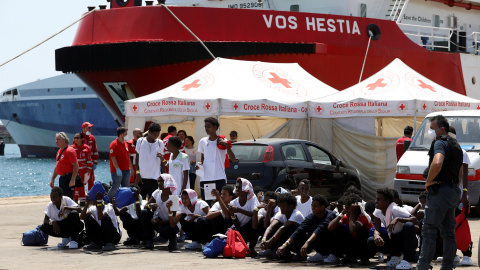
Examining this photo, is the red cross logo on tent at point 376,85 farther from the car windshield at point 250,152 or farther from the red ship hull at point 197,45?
the red ship hull at point 197,45

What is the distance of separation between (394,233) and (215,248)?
220 cm

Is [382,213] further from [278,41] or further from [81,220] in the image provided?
[278,41]

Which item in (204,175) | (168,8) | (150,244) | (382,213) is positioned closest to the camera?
(382,213)

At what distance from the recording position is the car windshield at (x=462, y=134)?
1508 cm

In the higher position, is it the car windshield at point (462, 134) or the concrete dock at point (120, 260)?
the car windshield at point (462, 134)

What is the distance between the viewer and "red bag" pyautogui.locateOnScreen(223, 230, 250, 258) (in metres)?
10.2

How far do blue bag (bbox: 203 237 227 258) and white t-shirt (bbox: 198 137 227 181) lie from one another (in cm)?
181

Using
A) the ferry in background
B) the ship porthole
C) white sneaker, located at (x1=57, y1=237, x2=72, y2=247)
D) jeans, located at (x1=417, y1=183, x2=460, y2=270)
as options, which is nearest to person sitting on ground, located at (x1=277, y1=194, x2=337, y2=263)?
jeans, located at (x1=417, y1=183, x2=460, y2=270)

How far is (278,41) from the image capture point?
23.2 m

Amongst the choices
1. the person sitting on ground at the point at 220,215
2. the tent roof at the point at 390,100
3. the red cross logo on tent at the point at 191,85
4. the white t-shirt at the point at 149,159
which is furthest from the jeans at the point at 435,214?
the red cross logo on tent at the point at 191,85

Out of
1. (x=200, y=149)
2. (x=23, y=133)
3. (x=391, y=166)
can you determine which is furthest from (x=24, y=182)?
(x=200, y=149)

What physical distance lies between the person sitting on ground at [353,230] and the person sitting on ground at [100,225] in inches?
119

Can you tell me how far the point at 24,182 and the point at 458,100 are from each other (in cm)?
4037

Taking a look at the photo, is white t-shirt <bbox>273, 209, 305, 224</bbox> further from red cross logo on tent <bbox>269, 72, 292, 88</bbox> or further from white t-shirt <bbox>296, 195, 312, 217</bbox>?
red cross logo on tent <bbox>269, 72, 292, 88</bbox>
